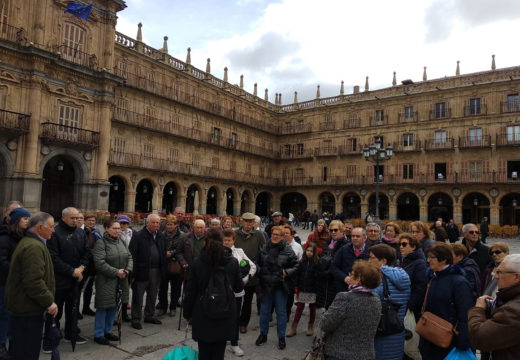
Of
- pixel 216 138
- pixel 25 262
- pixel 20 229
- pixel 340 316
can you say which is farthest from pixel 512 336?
pixel 216 138

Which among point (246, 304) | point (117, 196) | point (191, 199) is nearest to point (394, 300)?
point (246, 304)

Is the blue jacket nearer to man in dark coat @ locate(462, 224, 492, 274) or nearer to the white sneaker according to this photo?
the white sneaker

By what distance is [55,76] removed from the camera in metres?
19.1

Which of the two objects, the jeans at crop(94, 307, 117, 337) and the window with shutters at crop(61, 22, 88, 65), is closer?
the jeans at crop(94, 307, 117, 337)

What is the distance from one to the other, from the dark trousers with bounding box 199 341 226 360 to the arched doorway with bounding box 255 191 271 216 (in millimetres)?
35282

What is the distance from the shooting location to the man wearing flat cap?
18.4 feet

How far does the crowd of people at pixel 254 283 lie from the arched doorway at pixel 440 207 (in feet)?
91.1

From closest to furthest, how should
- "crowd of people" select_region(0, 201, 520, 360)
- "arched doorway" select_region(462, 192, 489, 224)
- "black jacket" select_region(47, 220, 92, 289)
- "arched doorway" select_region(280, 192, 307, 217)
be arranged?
"crowd of people" select_region(0, 201, 520, 360) < "black jacket" select_region(47, 220, 92, 289) < "arched doorway" select_region(462, 192, 489, 224) < "arched doorway" select_region(280, 192, 307, 217)

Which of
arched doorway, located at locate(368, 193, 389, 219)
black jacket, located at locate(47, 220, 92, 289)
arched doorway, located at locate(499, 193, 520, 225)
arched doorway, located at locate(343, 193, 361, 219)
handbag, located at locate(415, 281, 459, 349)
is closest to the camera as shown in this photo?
handbag, located at locate(415, 281, 459, 349)

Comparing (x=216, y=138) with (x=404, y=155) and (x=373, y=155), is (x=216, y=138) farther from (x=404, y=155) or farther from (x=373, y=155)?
(x=373, y=155)

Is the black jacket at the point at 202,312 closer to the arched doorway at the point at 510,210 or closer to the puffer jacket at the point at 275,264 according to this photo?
the puffer jacket at the point at 275,264

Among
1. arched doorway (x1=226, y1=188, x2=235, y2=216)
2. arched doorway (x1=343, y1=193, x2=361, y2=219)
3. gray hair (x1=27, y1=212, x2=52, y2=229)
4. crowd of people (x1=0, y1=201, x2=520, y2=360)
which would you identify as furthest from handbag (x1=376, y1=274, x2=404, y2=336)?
arched doorway (x1=226, y1=188, x2=235, y2=216)

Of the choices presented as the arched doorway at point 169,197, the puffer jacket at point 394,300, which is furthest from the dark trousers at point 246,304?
the arched doorway at point 169,197

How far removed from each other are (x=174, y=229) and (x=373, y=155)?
1043 centimetres
